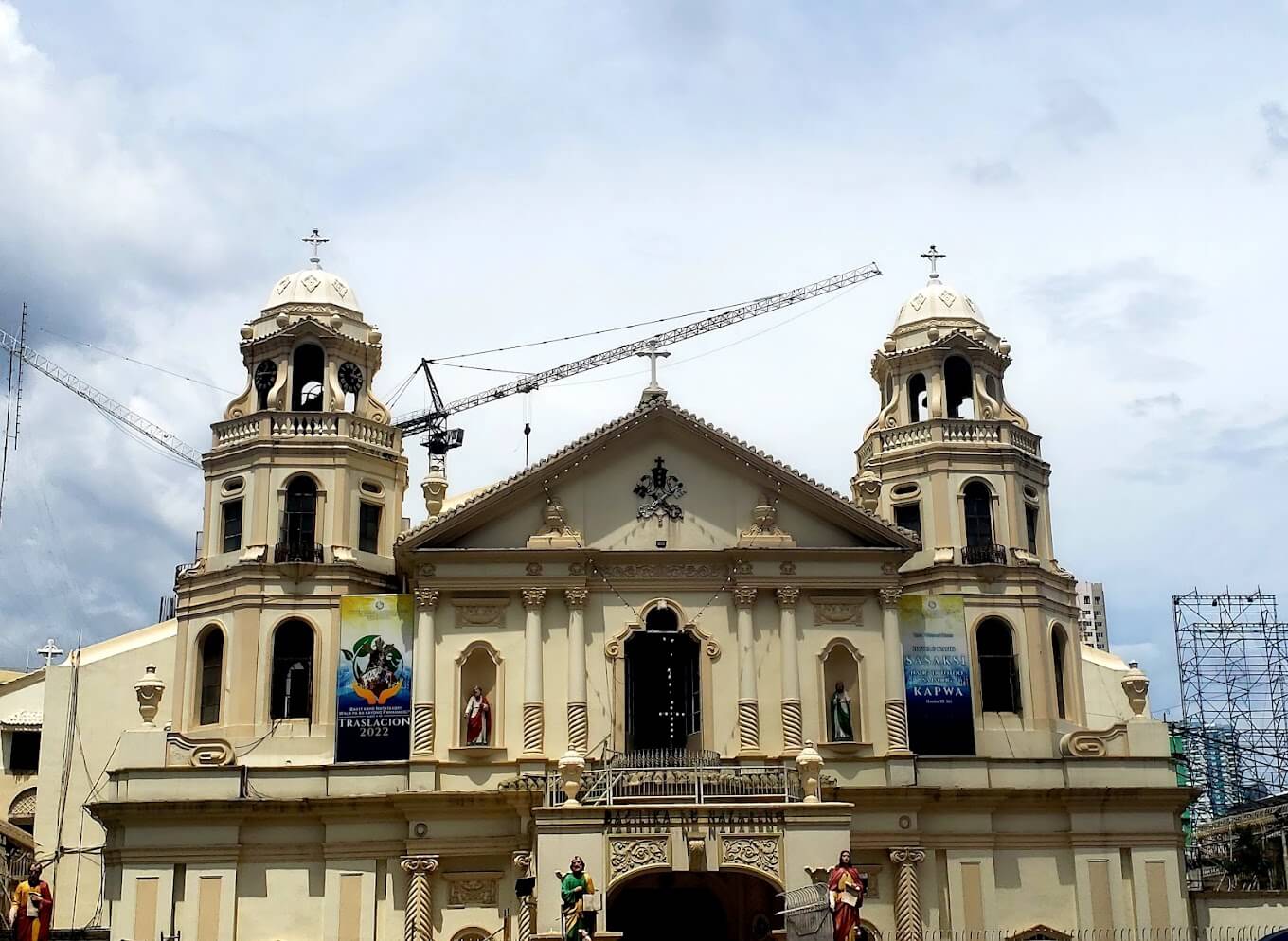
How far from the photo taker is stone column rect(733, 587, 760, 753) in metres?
43.5

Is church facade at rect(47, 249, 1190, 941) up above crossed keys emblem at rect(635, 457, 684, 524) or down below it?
→ below

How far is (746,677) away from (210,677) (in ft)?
49.0

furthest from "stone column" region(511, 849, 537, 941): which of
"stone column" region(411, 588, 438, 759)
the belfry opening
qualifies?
the belfry opening

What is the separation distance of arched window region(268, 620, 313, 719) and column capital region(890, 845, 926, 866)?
627 inches

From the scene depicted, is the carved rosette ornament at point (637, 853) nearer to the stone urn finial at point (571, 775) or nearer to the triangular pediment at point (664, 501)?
the stone urn finial at point (571, 775)

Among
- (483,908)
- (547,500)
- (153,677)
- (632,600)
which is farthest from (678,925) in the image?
(153,677)

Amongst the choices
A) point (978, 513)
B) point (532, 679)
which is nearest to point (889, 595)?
point (978, 513)

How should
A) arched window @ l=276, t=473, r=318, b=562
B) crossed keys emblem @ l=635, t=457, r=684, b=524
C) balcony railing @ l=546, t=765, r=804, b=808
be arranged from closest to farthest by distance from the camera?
1. balcony railing @ l=546, t=765, r=804, b=808
2. crossed keys emblem @ l=635, t=457, r=684, b=524
3. arched window @ l=276, t=473, r=318, b=562

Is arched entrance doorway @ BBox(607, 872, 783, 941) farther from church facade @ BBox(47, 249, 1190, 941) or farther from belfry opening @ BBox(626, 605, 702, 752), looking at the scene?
belfry opening @ BBox(626, 605, 702, 752)

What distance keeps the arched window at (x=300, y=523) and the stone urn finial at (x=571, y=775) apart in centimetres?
1171

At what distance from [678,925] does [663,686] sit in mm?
6235

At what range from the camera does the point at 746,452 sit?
4569 cm

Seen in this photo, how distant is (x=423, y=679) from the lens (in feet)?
144

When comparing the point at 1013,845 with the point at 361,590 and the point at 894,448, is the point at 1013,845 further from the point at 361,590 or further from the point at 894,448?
the point at 361,590
